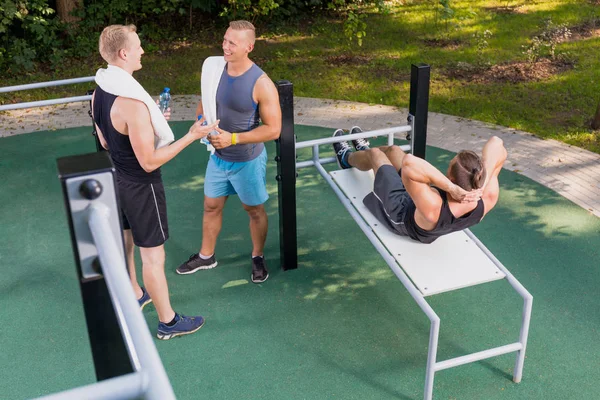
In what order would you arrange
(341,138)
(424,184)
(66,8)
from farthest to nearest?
(66,8)
(341,138)
(424,184)

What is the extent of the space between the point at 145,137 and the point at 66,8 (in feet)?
27.4

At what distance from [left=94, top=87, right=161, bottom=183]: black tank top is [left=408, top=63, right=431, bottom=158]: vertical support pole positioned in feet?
5.93

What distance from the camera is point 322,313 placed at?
4285 mm

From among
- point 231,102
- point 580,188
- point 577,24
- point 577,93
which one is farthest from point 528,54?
point 231,102

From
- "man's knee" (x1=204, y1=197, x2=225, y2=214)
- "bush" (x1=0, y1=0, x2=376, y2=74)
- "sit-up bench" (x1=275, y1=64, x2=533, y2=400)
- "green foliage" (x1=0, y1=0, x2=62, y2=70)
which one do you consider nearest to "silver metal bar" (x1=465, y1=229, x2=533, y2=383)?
"sit-up bench" (x1=275, y1=64, x2=533, y2=400)

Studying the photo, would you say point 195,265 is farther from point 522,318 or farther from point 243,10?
point 243,10

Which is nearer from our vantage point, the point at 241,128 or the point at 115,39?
the point at 115,39

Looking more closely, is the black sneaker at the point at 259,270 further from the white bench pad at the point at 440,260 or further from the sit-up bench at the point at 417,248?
the white bench pad at the point at 440,260

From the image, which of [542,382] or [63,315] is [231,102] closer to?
[63,315]

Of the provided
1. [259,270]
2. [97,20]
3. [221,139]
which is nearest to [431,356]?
[259,270]

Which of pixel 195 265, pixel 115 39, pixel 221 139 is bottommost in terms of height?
pixel 195 265

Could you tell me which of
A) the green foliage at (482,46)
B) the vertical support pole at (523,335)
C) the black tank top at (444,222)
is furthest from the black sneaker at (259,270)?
the green foliage at (482,46)

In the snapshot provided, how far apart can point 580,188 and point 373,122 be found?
8.21ft

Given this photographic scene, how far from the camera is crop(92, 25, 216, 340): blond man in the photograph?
3291 mm
